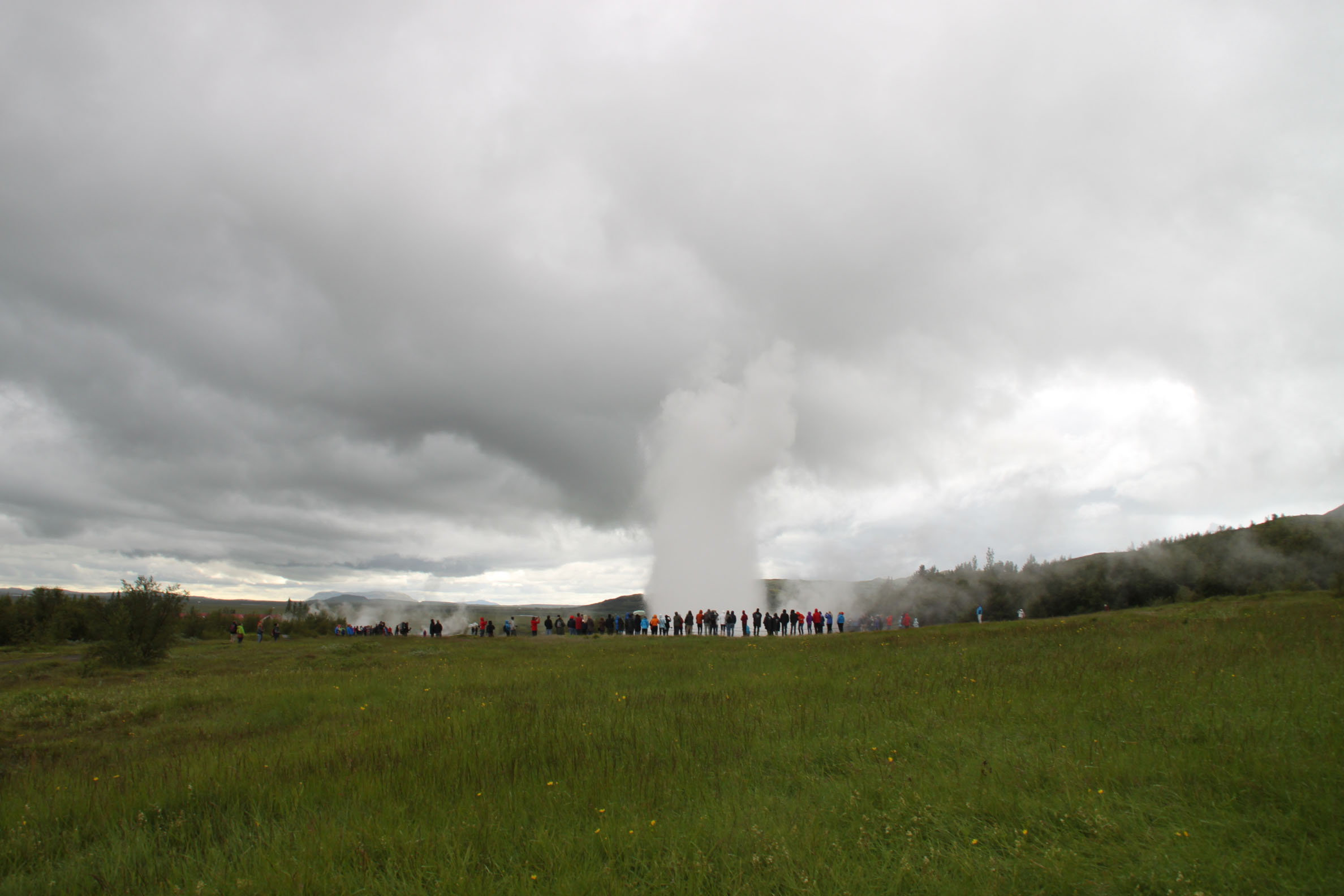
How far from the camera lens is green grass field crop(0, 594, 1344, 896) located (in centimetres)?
562

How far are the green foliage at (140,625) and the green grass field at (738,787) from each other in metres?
15.9

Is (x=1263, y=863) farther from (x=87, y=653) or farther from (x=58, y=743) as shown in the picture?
(x=87, y=653)

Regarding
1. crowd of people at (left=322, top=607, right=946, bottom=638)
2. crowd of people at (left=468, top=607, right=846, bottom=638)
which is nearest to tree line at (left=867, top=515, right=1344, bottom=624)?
crowd of people at (left=322, top=607, right=946, bottom=638)

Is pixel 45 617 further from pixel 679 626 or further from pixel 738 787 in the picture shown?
pixel 738 787

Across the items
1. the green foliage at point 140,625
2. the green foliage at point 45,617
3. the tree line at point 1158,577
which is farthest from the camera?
the tree line at point 1158,577

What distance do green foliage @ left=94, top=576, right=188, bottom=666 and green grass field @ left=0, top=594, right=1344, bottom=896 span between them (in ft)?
52.1

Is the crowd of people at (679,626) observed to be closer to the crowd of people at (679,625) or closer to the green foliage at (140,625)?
the crowd of people at (679,625)

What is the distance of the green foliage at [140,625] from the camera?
2895 centimetres

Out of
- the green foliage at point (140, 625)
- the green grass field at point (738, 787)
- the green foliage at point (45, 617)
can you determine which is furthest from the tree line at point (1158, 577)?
the green foliage at point (45, 617)

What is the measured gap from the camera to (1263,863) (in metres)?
5.25

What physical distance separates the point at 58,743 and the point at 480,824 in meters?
12.1

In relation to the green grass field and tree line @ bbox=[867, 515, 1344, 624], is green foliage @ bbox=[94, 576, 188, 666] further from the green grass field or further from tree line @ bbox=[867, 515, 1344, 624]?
tree line @ bbox=[867, 515, 1344, 624]

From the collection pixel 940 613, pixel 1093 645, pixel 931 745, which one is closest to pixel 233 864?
pixel 931 745

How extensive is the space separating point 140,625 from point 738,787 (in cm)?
3307
